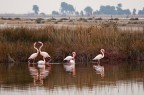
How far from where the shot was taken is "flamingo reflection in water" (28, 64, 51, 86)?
22.9 meters

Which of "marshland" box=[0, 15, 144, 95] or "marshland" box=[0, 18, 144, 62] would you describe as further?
"marshland" box=[0, 18, 144, 62]

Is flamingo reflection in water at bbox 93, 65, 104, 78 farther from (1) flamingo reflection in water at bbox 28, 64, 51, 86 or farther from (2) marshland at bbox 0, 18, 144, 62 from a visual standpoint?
(1) flamingo reflection in water at bbox 28, 64, 51, 86

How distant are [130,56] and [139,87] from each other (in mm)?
8889

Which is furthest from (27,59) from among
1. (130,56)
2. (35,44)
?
(130,56)

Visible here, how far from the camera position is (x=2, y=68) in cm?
2652

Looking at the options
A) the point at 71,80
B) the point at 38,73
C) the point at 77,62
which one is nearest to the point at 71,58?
→ the point at 77,62

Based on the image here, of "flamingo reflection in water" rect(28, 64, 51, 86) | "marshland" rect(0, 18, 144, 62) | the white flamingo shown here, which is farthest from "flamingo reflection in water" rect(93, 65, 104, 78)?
"flamingo reflection in water" rect(28, 64, 51, 86)

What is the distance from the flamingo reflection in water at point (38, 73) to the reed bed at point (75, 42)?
1.66 m

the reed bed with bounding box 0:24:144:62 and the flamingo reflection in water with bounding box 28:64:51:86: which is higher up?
the reed bed with bounding box 0:24:144:62

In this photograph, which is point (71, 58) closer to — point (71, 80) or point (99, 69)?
point (99, 69)

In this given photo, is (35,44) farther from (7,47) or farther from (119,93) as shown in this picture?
(119,93)

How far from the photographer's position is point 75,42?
30.4 m

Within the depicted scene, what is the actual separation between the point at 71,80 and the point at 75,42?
7805mm

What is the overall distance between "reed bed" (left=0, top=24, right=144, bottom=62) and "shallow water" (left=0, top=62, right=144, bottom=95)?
1179 mm
